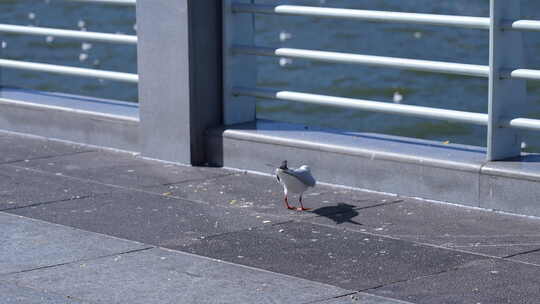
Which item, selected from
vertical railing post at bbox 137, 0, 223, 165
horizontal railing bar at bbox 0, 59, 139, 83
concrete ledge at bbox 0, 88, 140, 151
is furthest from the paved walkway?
horizontal railing bar at bbox 0, 59, 139, 83

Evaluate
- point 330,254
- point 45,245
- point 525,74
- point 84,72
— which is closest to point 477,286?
point 330,254

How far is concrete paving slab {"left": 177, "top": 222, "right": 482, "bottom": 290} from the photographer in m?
5.77

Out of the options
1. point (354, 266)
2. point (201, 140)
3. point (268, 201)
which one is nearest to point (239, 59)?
point (201, 140)

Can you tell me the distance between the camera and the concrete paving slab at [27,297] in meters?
5.32

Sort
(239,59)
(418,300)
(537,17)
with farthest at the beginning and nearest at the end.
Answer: (537,17)
(239,59)
(418,300)

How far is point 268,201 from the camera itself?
7.38m

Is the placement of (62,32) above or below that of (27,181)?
above

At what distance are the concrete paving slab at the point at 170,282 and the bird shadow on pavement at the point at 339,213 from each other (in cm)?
114

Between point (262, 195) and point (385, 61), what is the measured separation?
119cm

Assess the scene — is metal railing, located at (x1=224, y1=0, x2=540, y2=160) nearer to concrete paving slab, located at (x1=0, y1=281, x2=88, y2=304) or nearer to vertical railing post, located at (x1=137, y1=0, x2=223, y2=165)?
vertical railing post, located at (x1=137, y1=0, x2=223, y2=165)

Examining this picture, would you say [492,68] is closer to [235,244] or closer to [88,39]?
[235,244]

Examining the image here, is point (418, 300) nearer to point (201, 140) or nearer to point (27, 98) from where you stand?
point (201, 140)

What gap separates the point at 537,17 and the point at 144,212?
659 inches

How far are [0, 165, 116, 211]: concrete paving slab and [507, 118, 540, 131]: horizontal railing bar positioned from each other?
267 cm
